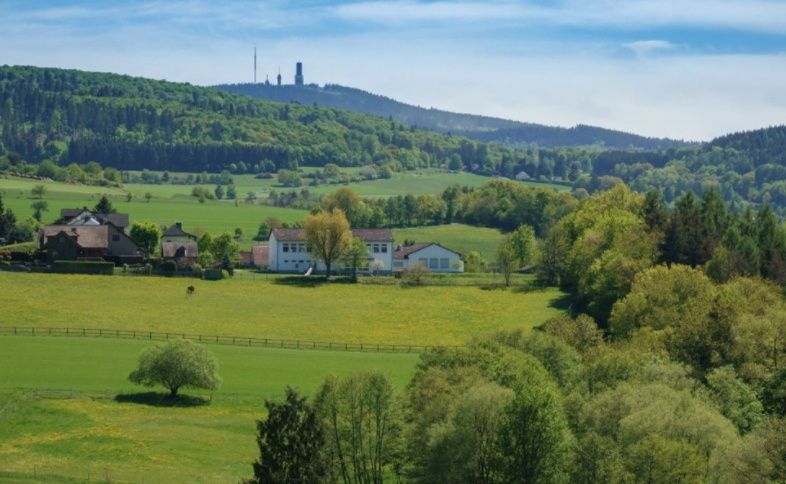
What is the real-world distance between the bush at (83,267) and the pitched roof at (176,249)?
14.2 m

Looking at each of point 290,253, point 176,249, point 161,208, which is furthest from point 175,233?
point 161,208

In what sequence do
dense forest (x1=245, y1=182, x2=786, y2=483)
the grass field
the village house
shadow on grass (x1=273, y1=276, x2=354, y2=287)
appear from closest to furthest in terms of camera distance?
dense forest (x1=245, y1=182, x2=786, y2=483) → shadow on grass (x1=273, y1=276, x2=354, y2=287) → the village house → the grass field

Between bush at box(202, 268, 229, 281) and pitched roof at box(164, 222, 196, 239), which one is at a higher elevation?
pitched roof at box(164, 222, 196, 239)

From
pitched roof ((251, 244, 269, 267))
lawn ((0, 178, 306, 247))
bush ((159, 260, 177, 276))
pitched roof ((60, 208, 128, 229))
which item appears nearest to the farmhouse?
bush ((159, 260, 177, 276))

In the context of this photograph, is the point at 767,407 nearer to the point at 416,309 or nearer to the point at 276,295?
the point at 416,309

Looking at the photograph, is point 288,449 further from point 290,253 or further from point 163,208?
point 163,208

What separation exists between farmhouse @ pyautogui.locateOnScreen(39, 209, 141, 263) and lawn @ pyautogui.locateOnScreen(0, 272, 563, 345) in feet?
19.5

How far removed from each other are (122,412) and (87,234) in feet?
157

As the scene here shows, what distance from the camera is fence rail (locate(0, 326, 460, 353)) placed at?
258ft

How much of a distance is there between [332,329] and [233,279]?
1895cm

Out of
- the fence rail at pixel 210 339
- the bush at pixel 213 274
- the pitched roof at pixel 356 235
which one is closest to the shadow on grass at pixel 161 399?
the fence rail at pixel 210 339

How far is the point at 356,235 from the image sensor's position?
381 ft

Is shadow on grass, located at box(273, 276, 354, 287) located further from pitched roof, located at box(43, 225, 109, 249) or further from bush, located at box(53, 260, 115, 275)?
pitched roof, located at box(43, 225, 109, 249)

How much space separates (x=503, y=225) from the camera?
153750 mm
